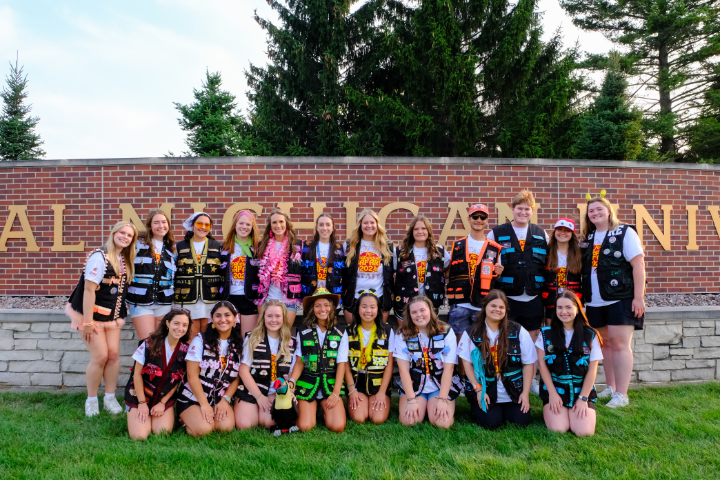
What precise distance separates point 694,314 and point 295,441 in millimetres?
4140

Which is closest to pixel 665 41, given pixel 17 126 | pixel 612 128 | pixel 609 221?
pixel 612 128

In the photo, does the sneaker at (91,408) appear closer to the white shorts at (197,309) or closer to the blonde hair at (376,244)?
the white shorts at (197,309)

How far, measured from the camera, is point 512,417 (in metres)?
3.71

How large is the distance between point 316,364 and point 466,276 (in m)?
1.50

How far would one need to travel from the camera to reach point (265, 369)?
12.7 ft

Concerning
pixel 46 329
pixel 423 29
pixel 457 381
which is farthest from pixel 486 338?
pixel 423 29

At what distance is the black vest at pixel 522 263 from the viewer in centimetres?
420

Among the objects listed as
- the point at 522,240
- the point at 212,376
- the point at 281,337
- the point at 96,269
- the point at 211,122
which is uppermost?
the point at 211,122

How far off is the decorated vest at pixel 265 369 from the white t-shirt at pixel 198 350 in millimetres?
240

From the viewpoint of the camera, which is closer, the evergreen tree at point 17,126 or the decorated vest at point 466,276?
the decorated vest at point 466,276

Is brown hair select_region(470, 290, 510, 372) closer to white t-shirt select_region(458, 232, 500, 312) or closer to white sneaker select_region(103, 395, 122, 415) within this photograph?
white t-shirt select_region(458, 232, 500, 312)

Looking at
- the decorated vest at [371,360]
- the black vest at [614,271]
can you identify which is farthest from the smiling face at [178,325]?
the black vest at [614,271]

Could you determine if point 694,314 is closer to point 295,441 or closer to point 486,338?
point 486,338

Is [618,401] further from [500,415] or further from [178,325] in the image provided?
[178,325]
